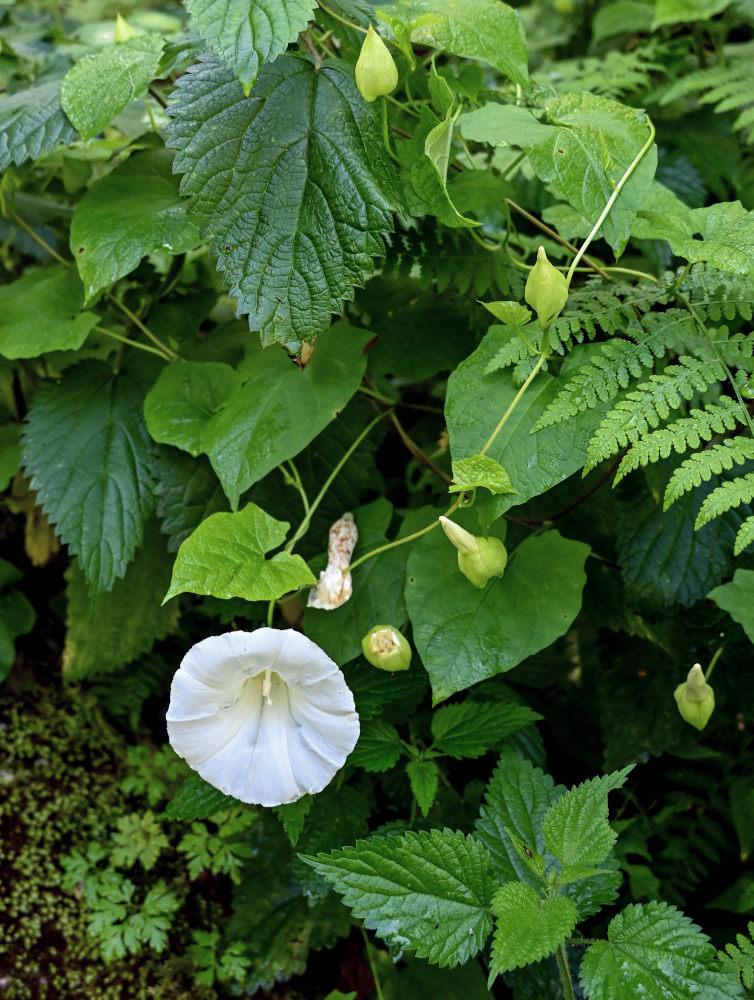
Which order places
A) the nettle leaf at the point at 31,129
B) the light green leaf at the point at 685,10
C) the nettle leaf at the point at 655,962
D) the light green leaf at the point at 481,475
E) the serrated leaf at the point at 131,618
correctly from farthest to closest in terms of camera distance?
the light green leaf at the point at 685,10 → the serrated leaf at the point at 131,618 → the nettle leaf at the point at 31,129 → the light green leaf at the point at 481,475 → the nettle leaf at the point at 655,962

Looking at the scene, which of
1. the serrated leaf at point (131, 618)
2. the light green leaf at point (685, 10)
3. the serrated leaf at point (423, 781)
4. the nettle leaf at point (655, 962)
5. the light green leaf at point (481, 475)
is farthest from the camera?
the light green leaf at point (685, 10)

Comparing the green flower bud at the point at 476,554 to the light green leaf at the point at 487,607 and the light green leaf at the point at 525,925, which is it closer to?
the light green leaf at the point at 487,607

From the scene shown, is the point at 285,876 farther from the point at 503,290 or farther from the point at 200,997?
the point at 503,290

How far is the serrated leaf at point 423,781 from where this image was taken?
3.30 ft

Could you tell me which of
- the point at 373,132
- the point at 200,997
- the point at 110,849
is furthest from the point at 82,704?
the point at 373,132

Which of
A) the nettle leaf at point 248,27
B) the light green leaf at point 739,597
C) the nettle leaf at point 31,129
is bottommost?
the light green leaf at point 739,597

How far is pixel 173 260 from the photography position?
139 cm

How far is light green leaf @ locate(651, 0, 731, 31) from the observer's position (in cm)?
180

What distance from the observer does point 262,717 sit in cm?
98

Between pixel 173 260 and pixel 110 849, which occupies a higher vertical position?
pixel 173 260

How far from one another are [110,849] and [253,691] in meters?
0.53

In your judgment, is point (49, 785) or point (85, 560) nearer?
point (85, 560)

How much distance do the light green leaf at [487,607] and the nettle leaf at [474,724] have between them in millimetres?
143

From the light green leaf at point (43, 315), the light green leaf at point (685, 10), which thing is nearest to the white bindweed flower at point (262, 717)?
the light green leaf at point (43, 315)
